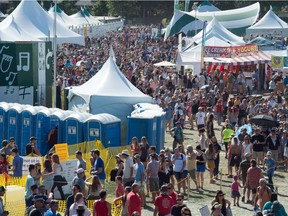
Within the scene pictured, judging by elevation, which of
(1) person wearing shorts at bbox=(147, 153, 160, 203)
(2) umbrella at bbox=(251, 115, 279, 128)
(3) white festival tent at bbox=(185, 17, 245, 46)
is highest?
(3) white festival tent at bbox=(185, 17, 245, 46)

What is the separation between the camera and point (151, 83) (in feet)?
122

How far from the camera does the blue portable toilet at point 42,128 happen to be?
23719 mm

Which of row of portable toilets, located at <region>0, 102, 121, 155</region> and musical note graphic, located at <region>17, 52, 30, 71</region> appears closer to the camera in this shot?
row of portable toilets, located at <region>0, 102, 121, 155</region>

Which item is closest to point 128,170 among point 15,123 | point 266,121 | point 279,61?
point 15,123

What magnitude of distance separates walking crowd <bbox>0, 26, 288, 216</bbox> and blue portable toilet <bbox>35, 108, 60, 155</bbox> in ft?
8.23

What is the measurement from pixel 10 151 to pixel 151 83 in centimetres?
1681

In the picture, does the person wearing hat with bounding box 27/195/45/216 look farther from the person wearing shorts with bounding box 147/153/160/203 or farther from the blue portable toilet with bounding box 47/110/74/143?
the blue portable toilet with bounding box 47/110/74/143

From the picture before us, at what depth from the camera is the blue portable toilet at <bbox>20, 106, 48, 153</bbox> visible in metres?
24.0

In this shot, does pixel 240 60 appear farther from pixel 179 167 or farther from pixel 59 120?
pixel 179 167

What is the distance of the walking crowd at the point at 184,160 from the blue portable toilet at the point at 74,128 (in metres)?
2.05

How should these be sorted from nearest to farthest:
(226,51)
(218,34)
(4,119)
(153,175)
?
(153,175) < (4,119) < (226,51) < (218,34)

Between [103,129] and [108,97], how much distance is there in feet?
10.7

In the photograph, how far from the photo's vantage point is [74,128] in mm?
23203

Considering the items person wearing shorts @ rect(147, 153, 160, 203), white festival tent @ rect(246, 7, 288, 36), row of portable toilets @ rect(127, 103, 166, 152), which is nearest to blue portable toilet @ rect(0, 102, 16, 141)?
row of portable toilets @ rect(127, 103, 166, 152)
